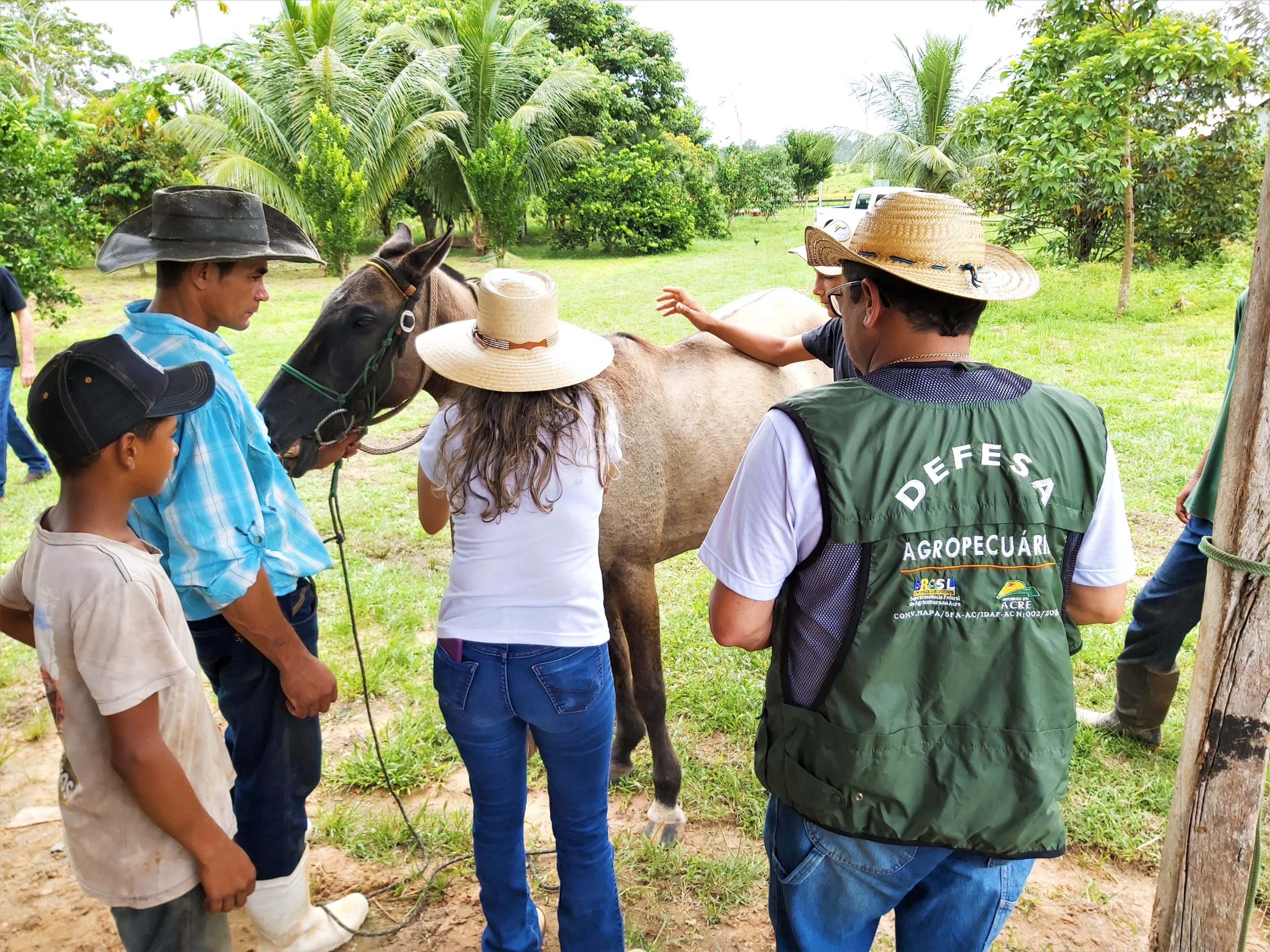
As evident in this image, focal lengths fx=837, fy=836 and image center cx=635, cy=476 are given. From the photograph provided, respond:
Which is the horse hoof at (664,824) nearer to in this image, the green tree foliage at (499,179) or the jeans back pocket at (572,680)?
the jeans back pocket at (572,680)

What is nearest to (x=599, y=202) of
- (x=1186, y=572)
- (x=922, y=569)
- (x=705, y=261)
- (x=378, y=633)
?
(x=705, y=261)

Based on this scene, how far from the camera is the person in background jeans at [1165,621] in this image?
11.0 ft

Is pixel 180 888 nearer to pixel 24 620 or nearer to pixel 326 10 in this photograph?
pixel 24 620

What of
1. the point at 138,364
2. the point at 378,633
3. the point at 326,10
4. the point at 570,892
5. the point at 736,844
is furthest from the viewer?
the point at 326,10

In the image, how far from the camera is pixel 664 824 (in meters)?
3.51

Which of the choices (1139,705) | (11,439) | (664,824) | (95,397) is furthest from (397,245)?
(11,439)

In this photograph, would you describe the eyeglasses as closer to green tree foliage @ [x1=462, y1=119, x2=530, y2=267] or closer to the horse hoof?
the horse hoof

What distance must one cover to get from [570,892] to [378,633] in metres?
3.00

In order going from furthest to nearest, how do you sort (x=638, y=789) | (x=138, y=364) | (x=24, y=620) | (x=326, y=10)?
(x=326, y=10), (x=638, y=789), (x=24, y=620), (x=138, y=364)

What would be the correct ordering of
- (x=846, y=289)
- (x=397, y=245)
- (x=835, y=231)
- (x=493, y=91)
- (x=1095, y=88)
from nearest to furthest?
1. (x=846, y=289)
2. (x=397, y=245)
3. (x=835, y=231)
4. (x=1095, y=88)
5. (x=493, y=91)

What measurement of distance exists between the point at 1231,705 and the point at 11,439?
9.08 meters

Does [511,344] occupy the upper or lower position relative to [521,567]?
upper

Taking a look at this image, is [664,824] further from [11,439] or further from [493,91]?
[493,91]

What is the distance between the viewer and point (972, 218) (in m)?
1.89
